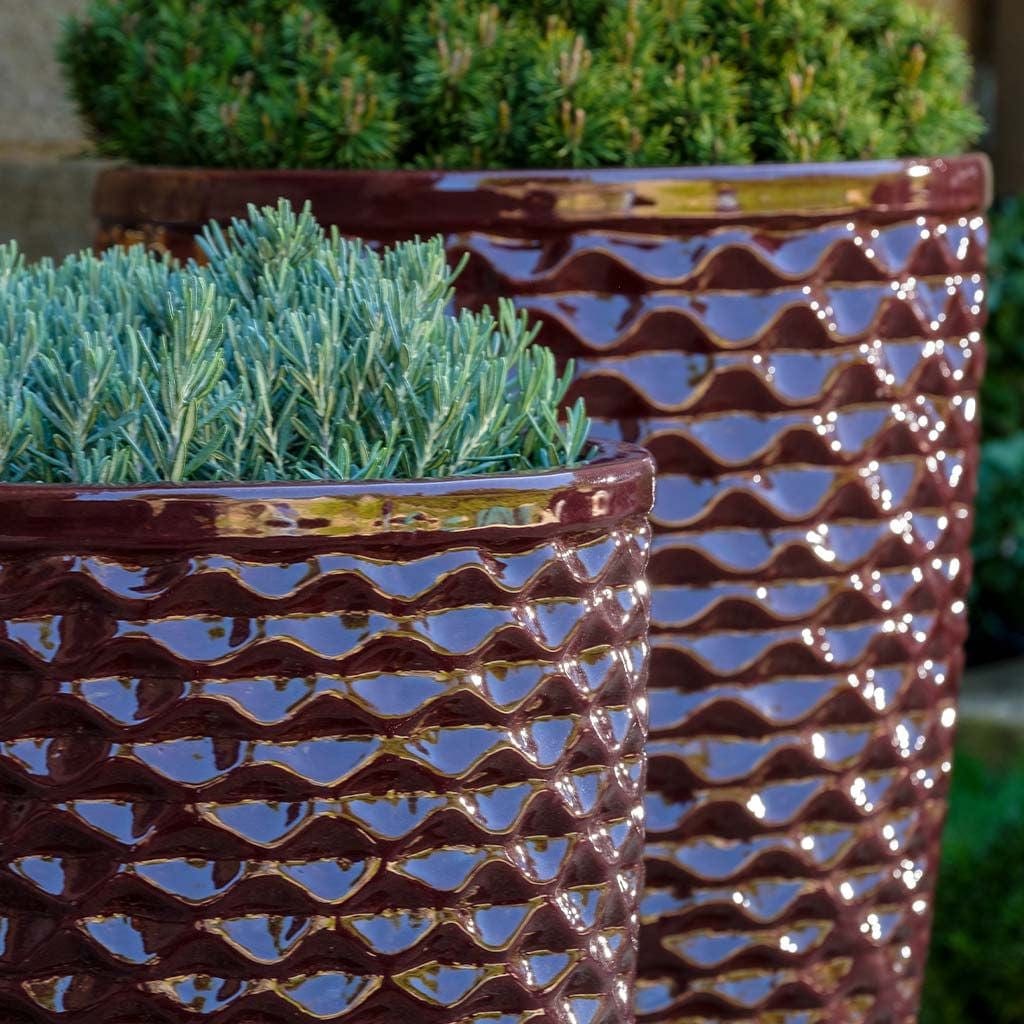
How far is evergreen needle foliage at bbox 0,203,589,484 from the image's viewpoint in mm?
1149

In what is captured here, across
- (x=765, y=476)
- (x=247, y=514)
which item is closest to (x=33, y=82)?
(x=765, y=476)

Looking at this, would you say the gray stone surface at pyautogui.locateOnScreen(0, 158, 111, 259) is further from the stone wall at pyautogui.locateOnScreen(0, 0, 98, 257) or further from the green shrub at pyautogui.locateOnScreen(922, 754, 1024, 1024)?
the green shrub at pyautogui.locateOnScreen(922, 754, 1024, 1024)

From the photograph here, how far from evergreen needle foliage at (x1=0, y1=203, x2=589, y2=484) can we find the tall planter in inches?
12.4

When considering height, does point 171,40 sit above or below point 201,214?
above

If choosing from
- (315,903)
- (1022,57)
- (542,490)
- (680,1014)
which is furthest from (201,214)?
(1022,57)

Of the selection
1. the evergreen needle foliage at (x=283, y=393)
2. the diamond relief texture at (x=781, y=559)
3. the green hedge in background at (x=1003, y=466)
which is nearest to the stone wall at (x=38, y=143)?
the diamond relief texture at (x=781, y=559)

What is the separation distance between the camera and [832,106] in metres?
1.77

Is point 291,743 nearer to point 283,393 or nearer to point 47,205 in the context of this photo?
point 283,393

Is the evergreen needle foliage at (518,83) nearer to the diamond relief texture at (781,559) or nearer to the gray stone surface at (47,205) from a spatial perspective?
the diamond relief texture at (781,559)

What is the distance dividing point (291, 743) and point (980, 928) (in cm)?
244

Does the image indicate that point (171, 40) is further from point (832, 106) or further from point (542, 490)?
point (542, 490)

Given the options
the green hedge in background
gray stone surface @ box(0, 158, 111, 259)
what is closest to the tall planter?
gray stone surface @ box(0, 158, 111, 259)

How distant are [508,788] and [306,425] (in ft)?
0.95

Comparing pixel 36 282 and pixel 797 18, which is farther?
pixel 797 18
